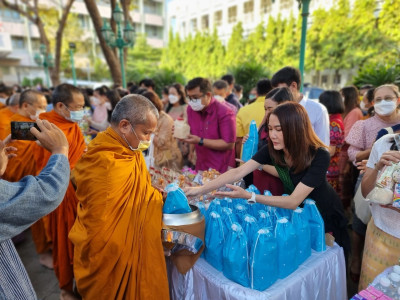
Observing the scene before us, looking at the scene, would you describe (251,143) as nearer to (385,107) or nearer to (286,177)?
(286,177)

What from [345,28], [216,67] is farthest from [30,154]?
[216,67]

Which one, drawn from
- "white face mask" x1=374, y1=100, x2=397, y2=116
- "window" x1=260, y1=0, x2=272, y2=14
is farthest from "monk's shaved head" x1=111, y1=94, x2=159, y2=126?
"window" x1=260, y1=0, x2=272, y2=14

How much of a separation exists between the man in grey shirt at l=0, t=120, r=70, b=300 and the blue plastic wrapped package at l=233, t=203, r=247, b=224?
105 cm

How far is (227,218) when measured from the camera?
1633mm

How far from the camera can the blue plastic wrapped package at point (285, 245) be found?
58.1 inches

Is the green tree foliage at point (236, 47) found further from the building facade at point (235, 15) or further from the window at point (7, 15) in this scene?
the window at point (7, 15)

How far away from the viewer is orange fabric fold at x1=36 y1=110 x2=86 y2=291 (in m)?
2.58

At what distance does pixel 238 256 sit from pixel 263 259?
136 mm

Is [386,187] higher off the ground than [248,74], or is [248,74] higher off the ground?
[248,74]

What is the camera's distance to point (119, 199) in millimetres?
1661

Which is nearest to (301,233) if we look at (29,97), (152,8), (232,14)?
(29,97)

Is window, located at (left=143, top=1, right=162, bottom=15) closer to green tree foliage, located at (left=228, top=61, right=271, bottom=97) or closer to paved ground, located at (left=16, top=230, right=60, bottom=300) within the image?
green tree foliage, located at (left=228, top=61, right=271, bottom=97)

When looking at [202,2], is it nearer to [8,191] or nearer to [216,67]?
[216,67]

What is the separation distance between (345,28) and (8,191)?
20725 mm
